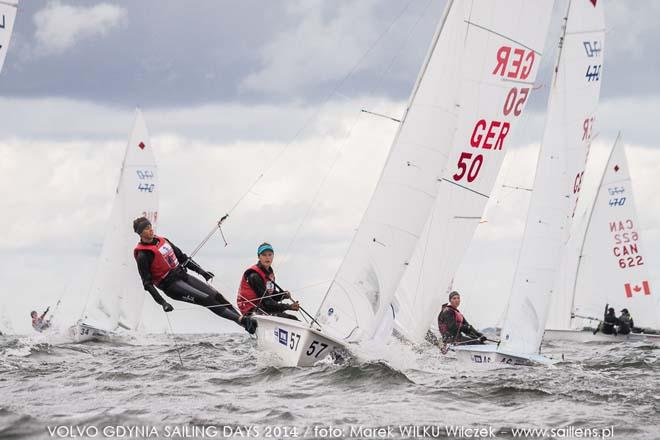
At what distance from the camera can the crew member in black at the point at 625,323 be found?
26719 millimetres

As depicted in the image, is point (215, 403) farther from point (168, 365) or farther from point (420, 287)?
point (420, 287)

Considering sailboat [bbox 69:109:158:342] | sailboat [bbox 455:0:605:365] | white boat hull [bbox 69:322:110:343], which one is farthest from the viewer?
sailboat [bbox 69:109:158:342]

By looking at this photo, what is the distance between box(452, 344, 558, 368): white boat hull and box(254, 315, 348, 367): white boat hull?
3235 millimetres

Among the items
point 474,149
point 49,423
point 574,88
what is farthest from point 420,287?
point 49,423

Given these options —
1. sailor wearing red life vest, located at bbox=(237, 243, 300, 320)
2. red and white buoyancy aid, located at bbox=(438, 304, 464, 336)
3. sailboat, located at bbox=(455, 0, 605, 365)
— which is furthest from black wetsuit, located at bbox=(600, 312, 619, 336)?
sailor wearing red life vest, located at bbox=(237, 243, 300, 320)

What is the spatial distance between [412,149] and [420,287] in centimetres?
260

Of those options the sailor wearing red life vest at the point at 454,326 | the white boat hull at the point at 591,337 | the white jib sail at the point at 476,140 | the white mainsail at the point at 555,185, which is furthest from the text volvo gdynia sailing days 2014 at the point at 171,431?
the white boat hull at the point at 591,337

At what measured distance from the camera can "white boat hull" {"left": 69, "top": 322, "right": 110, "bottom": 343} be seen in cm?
2186

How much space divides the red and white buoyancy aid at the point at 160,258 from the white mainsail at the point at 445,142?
1.79 meters

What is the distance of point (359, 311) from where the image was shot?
10727mm

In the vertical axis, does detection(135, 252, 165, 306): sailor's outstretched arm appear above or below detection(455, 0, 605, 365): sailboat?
below

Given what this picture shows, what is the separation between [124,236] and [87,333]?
7.81 feet

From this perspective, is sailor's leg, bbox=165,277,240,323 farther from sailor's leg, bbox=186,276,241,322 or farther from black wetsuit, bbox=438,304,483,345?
black wetsuit, bbox=438,304,483,345

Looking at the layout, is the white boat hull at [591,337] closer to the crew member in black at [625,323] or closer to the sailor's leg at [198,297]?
the crew member in black at [625,323]
